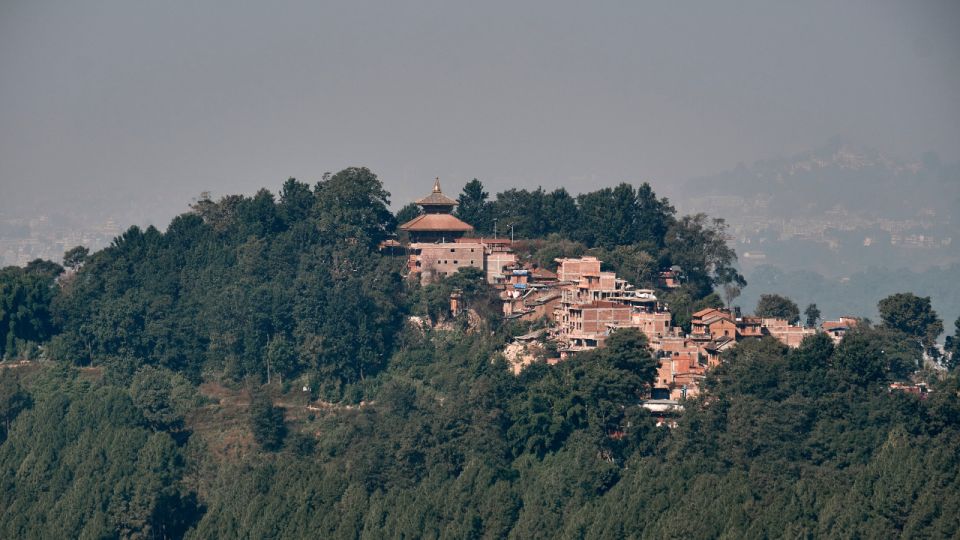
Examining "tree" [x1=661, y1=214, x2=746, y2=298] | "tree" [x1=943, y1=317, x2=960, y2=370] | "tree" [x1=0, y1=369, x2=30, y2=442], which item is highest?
"tree" [x1=661, y1=214, x2=746, y2=298]

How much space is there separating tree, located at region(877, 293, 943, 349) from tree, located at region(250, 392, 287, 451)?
16063mm

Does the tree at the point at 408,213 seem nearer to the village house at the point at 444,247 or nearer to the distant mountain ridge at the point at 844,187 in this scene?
the village house at the point at 444,247

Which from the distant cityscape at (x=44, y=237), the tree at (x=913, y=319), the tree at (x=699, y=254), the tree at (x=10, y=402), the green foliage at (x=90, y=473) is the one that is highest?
the distant cityscape at (x=44, y=237)

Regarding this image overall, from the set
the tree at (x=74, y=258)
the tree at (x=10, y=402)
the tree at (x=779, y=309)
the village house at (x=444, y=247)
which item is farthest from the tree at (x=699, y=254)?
the tree at (x=74, y=258)

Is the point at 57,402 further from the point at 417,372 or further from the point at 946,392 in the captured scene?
the point at 946,392

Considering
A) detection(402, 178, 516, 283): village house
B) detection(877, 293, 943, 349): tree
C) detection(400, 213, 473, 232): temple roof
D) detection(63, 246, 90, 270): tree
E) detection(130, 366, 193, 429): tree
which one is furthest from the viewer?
detection(63, 246, 90, 270): tree

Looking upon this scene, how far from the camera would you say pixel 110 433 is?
41.3 metres

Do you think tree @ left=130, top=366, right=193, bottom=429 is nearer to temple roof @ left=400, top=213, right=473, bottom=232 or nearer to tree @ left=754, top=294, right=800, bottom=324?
temple roof @ left=400, top=213, right=473, bottom=232

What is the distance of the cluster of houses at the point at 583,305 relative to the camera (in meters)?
40.6

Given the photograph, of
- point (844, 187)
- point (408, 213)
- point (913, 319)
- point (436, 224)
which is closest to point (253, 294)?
point (436, 224)

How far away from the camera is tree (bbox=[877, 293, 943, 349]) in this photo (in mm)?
46344

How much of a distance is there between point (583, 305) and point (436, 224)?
6.71 meters

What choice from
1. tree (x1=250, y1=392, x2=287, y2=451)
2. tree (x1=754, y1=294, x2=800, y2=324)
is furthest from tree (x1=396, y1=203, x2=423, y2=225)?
tree (x1=250, y1=392, x2=287, y2=451)

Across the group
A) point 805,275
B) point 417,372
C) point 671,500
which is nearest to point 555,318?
point 417,372
